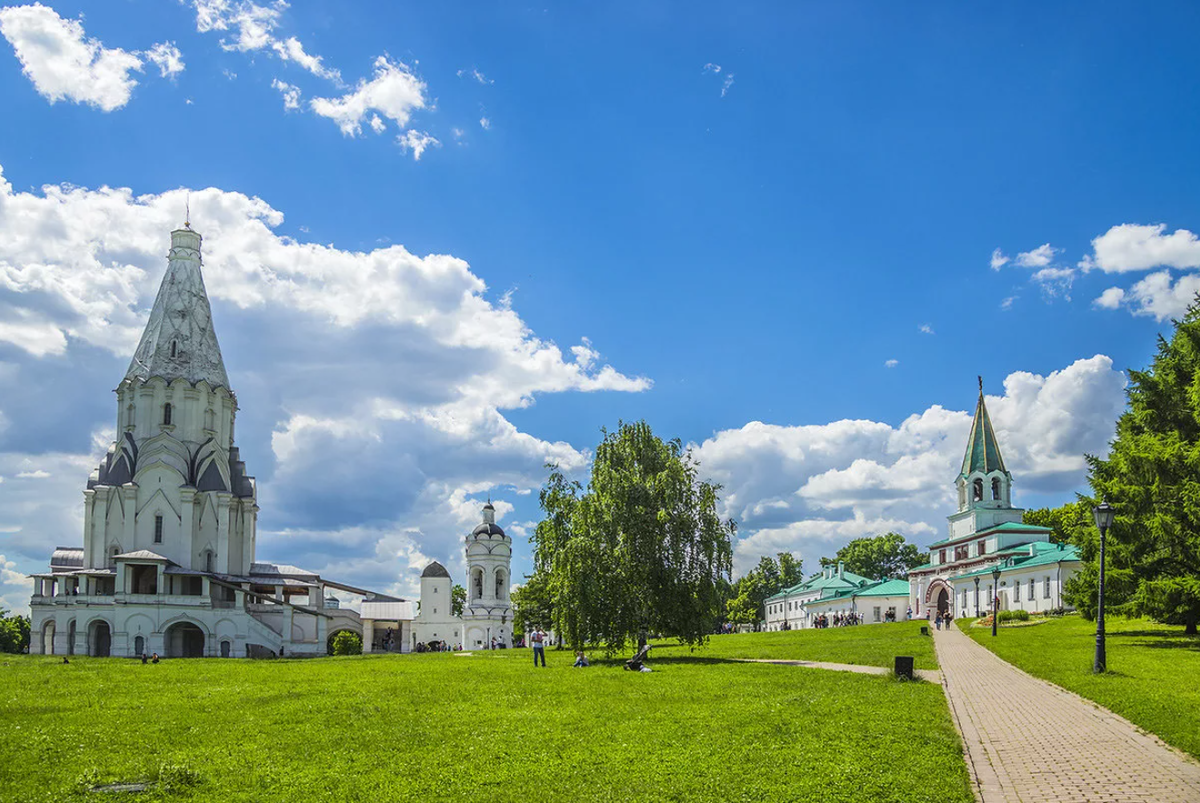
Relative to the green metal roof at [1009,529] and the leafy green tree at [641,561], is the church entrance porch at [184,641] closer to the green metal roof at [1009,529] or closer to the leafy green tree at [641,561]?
the leafy green tree at [641,561]

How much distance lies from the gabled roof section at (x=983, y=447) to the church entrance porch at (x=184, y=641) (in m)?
61.7

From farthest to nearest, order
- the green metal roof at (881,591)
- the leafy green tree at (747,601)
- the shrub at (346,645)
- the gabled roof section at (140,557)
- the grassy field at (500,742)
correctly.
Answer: the leafy green tree at (747,601)
the green metal roof at (881,591)
the shrub at (346,645)
the gabled roof section at (140,557)
the grassy field at (500,742)

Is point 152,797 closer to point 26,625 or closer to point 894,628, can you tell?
point 894,628

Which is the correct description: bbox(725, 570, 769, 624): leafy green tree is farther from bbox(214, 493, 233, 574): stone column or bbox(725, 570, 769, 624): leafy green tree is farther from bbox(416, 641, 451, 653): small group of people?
bbox(214, 493, 233, 574): stone column

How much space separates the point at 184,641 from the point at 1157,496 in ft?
190

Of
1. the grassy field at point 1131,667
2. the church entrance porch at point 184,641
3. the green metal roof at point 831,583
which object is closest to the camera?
the grassy field at point 1131,667

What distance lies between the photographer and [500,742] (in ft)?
46.0

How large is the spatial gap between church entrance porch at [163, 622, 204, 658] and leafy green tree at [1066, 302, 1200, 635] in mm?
52687

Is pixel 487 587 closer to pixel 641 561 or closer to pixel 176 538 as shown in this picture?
pixel 176 538

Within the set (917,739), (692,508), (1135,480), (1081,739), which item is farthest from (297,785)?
(1135,480)

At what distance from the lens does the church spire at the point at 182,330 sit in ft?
226

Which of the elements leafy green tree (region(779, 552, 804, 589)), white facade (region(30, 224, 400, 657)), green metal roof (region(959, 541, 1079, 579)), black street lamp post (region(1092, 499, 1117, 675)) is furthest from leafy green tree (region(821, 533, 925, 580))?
black street lamp post (region(1092, 499, 1117, 675))

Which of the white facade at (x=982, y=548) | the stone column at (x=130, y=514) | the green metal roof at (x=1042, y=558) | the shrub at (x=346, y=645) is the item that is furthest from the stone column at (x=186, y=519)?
the green metal roof at (x=1042, y=558)

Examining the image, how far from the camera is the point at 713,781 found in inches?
448
